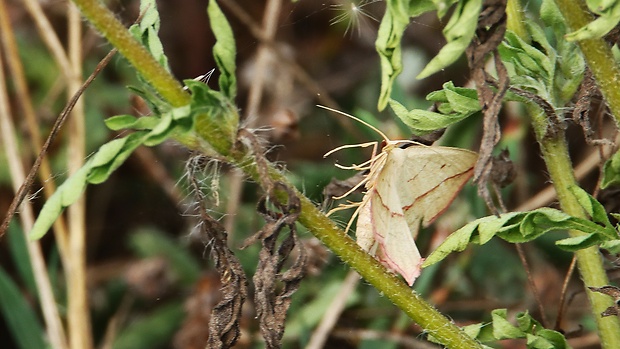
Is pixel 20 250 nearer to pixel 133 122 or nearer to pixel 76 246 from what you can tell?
pixel 76 246

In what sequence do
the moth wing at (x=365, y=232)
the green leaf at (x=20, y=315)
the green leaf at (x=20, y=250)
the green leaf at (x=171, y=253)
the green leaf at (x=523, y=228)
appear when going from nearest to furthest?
the green leaf at (x=523, y=228) < the moth wing at (x=365, y=232) < the green leaf at (x=20, y=315) < the green leaf at (x=20, y=250) < the green leaf at (x=171, y=253)

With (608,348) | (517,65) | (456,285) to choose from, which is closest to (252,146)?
(517,65)

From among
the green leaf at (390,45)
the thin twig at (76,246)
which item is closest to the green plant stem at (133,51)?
the green leaf at (390,45)

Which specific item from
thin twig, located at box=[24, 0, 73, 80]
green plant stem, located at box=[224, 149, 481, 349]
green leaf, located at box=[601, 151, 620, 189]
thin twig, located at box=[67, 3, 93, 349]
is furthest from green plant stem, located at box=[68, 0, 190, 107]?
thin twig, located at box=[24, 0, 73, 80]

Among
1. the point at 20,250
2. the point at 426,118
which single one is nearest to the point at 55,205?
the point at 426,118

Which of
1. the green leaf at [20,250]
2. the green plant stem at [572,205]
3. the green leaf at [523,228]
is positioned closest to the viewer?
the green leaf at [523,228]

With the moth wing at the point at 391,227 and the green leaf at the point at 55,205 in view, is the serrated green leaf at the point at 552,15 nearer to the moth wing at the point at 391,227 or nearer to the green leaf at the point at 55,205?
the moth wing at the point at 391,227

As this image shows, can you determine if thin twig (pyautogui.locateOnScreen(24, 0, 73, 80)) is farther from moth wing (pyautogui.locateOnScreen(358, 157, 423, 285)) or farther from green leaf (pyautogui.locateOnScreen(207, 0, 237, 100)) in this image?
green leaf (pyautogui.locateOnScreen(207, 0, 237, 100))
